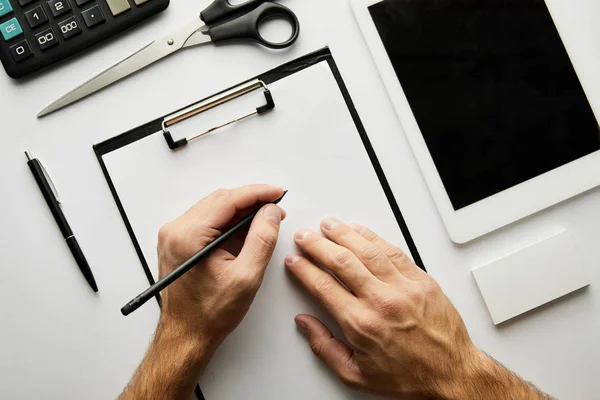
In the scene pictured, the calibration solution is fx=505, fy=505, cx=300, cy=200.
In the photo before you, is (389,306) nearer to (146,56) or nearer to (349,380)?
(349,380)

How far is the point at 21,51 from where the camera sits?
634 millimetres

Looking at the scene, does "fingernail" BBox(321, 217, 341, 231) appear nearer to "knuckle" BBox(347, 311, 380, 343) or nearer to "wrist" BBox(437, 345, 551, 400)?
"knuckle" BBox(347, 311, 380, 343)

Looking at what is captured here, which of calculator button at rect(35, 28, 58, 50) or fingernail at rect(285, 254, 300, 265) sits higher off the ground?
calculator button at rect(35, 28, 58, 50)

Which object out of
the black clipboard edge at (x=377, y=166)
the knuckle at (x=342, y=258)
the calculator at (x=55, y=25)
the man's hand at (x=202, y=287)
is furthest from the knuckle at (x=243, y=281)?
the calculator at (x=55, y=25)

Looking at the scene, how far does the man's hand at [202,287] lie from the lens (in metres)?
0.58

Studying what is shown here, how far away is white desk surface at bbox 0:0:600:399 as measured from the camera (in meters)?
0.66

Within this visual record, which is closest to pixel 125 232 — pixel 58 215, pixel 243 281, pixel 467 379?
pixel 58 215

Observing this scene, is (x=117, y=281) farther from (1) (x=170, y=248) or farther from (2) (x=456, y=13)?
(2) (x=456, y=13)

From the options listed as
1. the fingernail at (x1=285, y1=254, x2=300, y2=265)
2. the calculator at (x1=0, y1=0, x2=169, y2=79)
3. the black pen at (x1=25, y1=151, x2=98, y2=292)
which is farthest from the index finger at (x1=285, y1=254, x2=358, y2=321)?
the calculator at (x1=0, y1=0, x2=169, y2=79)

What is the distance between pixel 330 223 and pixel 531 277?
27cm

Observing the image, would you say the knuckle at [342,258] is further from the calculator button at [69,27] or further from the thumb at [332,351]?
the calculator button at [69,27]

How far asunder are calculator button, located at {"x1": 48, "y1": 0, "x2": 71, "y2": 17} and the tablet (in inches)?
14.3

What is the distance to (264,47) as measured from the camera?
2.17 ft

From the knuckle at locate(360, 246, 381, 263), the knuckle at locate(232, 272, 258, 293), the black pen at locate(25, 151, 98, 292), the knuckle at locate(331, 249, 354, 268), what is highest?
the black pen at locate(25, 151, 98, 292)
